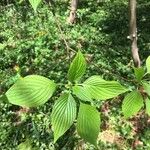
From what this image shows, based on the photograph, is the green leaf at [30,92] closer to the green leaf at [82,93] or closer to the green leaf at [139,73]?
the green leaf at [82,93]

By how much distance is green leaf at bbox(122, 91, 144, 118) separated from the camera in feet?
1.75

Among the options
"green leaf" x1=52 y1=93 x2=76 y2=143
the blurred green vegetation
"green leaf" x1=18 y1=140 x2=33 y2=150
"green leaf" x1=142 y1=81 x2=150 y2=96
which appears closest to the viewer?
"green leaf" x1=52 y1=93 x2=76 y2=143

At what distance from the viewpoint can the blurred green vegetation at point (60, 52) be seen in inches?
206

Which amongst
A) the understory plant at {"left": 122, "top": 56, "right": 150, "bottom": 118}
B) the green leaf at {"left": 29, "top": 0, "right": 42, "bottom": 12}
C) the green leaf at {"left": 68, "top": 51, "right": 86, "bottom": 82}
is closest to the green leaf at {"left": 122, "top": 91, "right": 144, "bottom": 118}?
the understory plant at {"left": 122, "top": 56, "right": 150, "bottom": 118}

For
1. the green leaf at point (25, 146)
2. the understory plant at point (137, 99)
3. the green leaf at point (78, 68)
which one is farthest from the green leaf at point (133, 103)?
the green leaf at point (25, 146)

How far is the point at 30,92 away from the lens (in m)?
0.46

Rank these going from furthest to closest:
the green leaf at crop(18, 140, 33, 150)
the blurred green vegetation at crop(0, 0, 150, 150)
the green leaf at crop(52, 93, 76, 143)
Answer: the blurred green vegetation at crop(0, 0, 150, 150), the green leaf at crop(18, 140, 33, 150), the green leaf at crop(52, 93, 76, 143)

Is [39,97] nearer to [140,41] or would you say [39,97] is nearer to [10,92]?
[10,92]

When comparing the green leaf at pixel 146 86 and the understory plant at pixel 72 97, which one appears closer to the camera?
the understory plant at pixel 72 97

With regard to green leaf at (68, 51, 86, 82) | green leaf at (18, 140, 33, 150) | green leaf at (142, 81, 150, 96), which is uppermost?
green leaf at (68, 51, 86, 82)

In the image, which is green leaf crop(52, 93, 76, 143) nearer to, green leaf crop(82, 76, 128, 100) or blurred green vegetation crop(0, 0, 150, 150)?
green leaf crop(82, 76, 128, 100)

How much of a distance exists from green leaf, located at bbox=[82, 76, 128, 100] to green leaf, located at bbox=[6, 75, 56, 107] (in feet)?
0.18

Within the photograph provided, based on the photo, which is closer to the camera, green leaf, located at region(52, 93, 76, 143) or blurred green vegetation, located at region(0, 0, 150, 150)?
green leaf, located at region(52, 93, 76, 143)

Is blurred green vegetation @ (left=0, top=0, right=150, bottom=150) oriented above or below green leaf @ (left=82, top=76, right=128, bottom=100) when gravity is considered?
below
